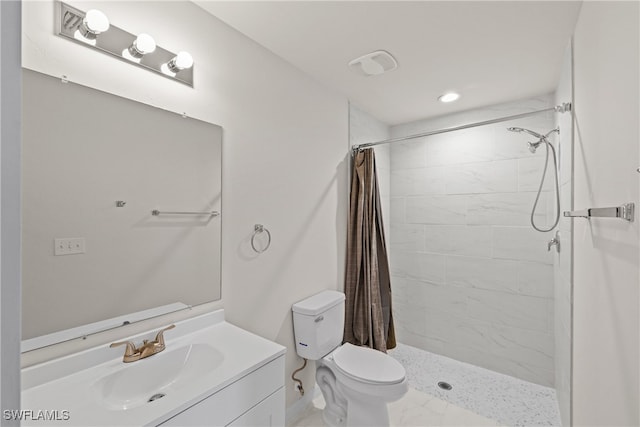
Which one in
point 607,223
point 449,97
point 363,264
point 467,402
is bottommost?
point 467,402

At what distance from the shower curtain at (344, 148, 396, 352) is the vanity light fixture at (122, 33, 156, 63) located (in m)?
1.70

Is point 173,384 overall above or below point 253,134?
below

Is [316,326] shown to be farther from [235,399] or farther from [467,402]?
[467,402]

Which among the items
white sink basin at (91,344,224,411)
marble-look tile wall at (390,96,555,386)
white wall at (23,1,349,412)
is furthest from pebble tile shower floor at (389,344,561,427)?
white sink basin at (91,344,224,411)

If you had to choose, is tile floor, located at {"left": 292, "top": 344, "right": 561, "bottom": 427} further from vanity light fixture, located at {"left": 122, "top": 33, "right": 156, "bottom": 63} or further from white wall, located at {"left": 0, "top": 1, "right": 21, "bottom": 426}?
vanity light fixture, located at {"left": 122, "top": 33, "right": 156, "bottom": 63}

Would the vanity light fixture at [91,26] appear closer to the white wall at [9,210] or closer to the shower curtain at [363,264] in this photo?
the white wall at [9,210]

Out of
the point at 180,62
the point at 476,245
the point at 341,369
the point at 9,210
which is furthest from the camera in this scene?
the point at 476,245

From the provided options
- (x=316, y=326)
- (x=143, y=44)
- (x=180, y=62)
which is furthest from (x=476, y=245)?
(x=143, y=44)

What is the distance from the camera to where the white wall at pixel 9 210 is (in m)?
0.30

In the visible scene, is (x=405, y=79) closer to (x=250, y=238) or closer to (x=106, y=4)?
(x=250, y=238)

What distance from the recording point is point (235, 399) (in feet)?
3.66

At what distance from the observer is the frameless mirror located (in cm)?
103

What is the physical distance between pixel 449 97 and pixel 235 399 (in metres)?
2.57

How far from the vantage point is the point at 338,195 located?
250cm
